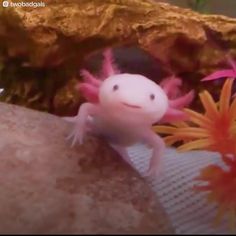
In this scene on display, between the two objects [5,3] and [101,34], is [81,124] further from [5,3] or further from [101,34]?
[5,3]

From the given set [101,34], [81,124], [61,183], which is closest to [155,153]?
[81,124]

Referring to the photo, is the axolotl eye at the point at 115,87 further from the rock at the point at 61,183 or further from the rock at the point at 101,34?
the rock at the point at 101,34

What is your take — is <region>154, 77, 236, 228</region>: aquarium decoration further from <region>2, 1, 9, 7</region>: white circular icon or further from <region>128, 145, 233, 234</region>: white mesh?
<region>2, 1, 9, 7</region>: white circular icon

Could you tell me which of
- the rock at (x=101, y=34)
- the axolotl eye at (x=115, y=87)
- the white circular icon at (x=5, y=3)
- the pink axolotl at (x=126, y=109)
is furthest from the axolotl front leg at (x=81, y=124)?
the white circular icon at (x=5, y=3)

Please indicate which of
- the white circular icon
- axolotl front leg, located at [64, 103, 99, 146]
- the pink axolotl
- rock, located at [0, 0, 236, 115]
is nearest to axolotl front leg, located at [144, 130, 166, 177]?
the pink axolotl

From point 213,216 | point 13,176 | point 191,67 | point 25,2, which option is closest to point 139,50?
point 191,67

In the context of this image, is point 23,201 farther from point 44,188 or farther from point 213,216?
point 213,216
